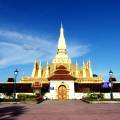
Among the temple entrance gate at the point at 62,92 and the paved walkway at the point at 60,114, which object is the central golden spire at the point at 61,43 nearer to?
the temple entrance gate at the point at 62,92

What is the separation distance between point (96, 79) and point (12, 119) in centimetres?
5097

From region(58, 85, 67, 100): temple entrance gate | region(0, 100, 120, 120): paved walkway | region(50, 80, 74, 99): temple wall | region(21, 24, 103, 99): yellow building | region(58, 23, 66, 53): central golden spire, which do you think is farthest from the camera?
region(58, 23, 66, 53): central golden spire

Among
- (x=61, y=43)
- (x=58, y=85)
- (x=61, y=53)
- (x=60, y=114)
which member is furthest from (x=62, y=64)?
(x=60, y=114)

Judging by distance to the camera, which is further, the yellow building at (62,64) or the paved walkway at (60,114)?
the yellow building at (62,64)

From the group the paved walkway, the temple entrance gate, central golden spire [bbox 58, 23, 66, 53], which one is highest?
central golden spire [bbox 58, 23, 66, 53]

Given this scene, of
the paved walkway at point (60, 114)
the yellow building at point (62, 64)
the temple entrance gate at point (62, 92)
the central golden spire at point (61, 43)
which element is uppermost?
the central golden spire at point (61, 43)

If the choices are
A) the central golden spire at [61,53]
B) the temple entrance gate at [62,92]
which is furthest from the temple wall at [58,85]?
the central golden spire at [61,53]

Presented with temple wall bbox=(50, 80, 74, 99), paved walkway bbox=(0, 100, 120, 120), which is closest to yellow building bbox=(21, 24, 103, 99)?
temple wall bbox=(50, 80, 74, 99)

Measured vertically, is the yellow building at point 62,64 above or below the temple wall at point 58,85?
above

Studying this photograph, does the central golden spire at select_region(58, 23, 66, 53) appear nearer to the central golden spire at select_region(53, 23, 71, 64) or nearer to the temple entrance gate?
the central golden spire at select_region(53, 23, 71, 64)

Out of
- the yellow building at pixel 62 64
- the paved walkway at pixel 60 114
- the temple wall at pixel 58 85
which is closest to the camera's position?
the paved walkway at pixel 60 114

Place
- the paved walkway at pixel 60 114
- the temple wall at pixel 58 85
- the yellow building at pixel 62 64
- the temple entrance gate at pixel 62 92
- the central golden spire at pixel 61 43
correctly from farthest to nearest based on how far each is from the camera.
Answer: the central golden spire at pixel 61 43, the yellow building at pixel 62 64, the temple entrance gate at pixel 62 92, the temple wall at pixel 58 85, the paved walkway at pixel 60 114

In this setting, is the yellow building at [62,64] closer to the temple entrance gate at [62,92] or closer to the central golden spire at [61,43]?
the central golden spire at [61,43]

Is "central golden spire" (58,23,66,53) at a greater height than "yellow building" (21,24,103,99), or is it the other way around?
"central golden spire" (58,23,66,53)
